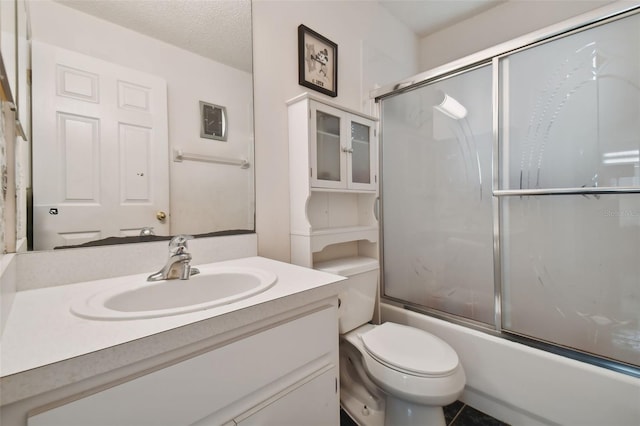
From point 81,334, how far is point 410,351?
1.08 meters

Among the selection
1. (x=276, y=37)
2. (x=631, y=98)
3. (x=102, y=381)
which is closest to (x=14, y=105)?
(x=102, y=381)

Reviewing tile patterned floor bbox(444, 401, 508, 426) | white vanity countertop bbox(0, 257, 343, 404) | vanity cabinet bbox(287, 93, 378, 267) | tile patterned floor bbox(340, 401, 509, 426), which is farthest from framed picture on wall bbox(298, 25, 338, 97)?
tile patterned floor bbox(444, 401, 508, 426)

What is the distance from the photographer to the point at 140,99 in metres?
0.94

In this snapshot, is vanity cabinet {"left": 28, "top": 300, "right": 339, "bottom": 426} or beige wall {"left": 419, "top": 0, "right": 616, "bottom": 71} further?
beige wall {"left": 419, "top": 0, "right": 616, "bottom": 71}

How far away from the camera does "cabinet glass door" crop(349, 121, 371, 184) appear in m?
1.53

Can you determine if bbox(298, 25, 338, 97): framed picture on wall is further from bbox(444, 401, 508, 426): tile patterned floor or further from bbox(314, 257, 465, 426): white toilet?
bbox(444, 401, 508, 426): tile patterned floor

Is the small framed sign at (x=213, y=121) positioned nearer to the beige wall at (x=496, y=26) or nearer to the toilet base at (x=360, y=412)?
the toilet base at (x=360, y=412)

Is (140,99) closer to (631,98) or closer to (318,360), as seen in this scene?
(318,360)

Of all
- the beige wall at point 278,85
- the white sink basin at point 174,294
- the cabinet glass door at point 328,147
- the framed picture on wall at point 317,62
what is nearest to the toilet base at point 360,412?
the beige wall at point 278,85

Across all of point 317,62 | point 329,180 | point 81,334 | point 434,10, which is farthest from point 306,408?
point 434,10

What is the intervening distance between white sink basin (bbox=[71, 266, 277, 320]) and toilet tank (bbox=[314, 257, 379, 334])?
1.61 feet

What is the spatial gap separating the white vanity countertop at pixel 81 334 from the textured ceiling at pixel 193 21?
0.88 meters

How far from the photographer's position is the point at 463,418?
1.29m

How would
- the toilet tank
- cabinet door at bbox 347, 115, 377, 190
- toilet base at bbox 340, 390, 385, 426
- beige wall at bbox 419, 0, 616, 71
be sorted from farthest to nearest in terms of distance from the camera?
beige wall at bbox 419, 0, 616, 71 < cabinet door at bbox 347, 115, 377, 190 < the toilet tank < toilet base at bbox 340, 390, 385, 426
